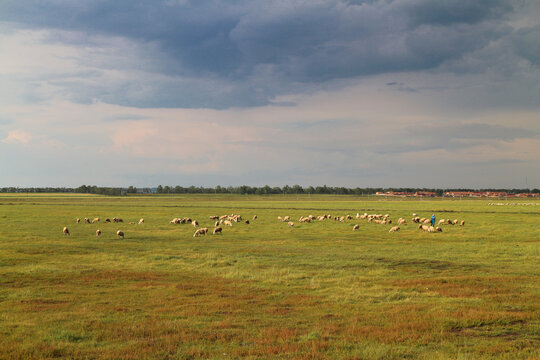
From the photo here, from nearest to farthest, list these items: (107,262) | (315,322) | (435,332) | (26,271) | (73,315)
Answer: (435,332)
(315,322)
(73,315)
(26,271)
(107,262)

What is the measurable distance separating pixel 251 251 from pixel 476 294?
16.1 metres

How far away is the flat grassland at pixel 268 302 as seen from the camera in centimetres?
1076

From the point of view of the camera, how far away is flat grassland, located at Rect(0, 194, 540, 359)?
35.3 ft

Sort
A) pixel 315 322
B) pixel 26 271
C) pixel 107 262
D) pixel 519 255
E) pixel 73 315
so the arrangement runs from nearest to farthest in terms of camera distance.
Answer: pixel 315 322 → pixel 73 315 → pixel 26 271 → pixel 107 262 → pixel 519 255

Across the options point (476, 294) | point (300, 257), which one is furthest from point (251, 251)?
point (476, 294)

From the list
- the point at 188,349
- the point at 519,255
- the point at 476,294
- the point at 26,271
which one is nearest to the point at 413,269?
the point at 476,294

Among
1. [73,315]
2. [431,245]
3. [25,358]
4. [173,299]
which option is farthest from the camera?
[431,245]

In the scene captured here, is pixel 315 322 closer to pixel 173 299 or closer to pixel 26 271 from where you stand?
pixel 173 299

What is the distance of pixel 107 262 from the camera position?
83.5 feet

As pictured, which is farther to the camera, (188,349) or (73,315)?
(73,315)

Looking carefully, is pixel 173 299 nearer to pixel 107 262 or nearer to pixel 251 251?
pixel 107 262

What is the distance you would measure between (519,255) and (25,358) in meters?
28.7

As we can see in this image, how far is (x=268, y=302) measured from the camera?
15.9 meters

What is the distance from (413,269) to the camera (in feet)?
74.7
